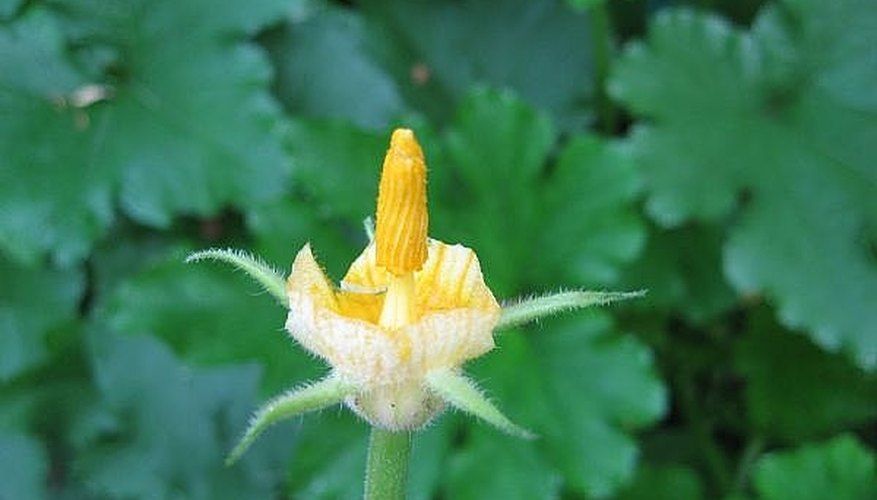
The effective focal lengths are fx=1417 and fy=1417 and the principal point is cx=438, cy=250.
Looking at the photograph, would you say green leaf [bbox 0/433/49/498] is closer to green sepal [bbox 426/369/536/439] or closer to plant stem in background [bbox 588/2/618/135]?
plant stem in background [bbox 588/2/618/135]

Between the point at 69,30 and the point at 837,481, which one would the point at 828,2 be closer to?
the point at 837,481

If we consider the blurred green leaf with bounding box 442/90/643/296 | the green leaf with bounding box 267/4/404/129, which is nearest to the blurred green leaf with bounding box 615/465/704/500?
the blurred green leaf with bounding box 442/90/643/296

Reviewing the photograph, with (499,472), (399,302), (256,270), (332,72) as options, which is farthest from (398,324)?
(332,72)

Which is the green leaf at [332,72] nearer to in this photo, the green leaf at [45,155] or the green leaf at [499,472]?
the green leaf at [45,155]

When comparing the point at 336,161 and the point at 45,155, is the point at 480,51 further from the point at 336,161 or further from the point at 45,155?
the point at 45,155

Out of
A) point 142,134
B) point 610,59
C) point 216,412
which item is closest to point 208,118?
point 142,134

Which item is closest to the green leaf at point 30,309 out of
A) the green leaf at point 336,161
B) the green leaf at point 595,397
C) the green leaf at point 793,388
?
the green leaf at point 336,161
